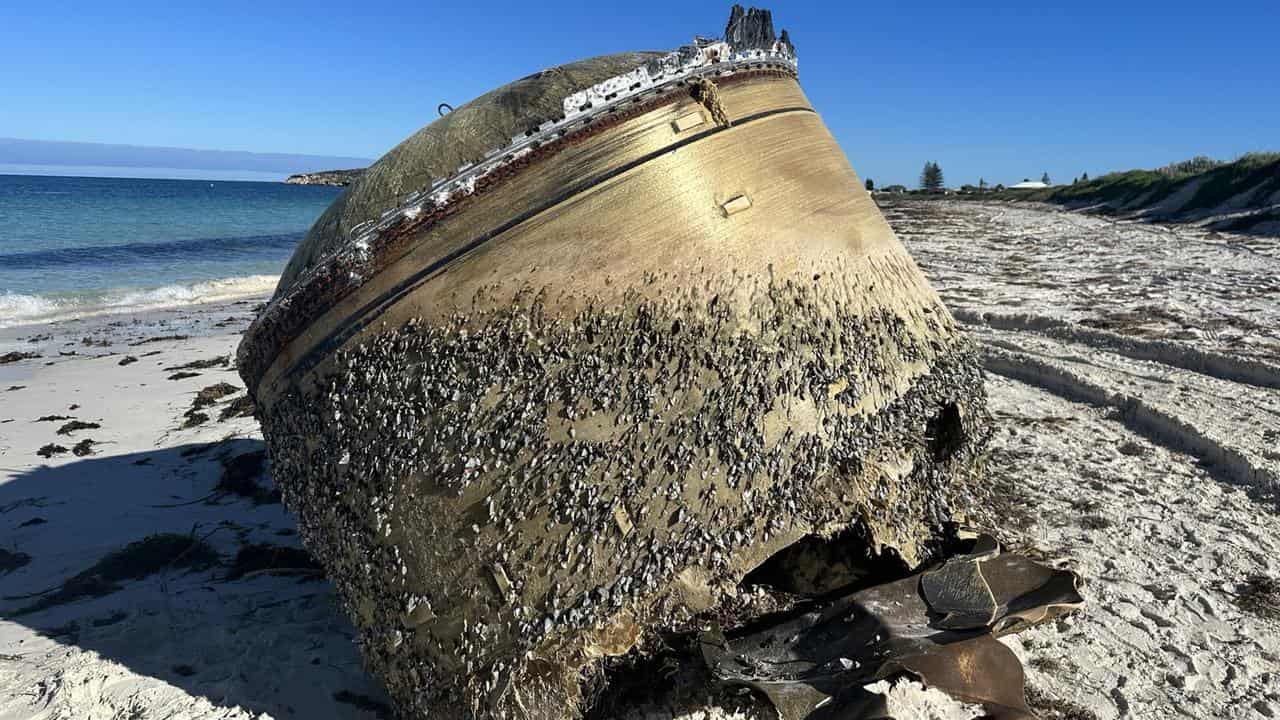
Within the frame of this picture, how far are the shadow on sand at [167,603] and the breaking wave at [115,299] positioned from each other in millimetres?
10542

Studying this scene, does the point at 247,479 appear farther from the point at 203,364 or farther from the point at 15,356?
the point at 15,356

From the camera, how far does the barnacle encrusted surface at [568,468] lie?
2086mm

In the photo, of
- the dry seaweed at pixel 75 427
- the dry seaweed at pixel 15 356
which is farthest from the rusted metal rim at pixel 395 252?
the dry seaweed at pixel 15 356

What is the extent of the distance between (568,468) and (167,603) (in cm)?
253

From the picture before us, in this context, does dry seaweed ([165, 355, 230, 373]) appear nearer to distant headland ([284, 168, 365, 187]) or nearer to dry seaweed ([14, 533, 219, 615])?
distant headland ([284, 168, 365, 187])

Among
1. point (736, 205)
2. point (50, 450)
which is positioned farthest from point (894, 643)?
point (50, 450)

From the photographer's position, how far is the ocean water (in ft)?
51.8

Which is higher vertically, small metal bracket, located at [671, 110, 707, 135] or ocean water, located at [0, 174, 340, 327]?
small metal bracket, located at [671, 110, 707, 135]

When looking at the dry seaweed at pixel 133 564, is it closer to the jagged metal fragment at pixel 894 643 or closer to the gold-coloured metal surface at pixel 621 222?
the gold-coloured metal surface at pixel 621 222

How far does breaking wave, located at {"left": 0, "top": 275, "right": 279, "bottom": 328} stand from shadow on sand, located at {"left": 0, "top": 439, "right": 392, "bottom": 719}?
10542 millimetres

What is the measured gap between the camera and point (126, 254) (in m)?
24.1

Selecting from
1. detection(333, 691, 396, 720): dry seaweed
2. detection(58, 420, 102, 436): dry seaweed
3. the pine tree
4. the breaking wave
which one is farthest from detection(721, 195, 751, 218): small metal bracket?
the pine tree

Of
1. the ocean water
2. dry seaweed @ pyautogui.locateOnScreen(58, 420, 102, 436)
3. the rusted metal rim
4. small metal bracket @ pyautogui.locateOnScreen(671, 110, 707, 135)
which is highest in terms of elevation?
small metal bracket @ pyautogui.locateOnScreen(671, 110, 707, 135)

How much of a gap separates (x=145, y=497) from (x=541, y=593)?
158 inches
